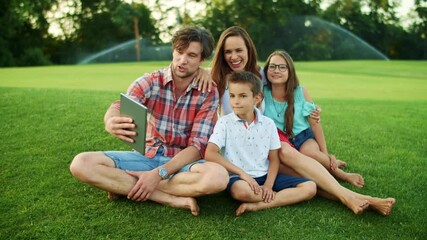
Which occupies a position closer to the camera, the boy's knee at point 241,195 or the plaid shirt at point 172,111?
the boy's knee at point 241,195

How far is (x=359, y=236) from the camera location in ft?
9.10

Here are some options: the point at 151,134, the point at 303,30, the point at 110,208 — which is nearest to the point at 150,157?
the point at 151,134

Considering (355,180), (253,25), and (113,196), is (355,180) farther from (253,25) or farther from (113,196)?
(253,25)

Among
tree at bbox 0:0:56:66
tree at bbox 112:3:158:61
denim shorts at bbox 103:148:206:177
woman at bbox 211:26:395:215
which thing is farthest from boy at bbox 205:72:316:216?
tree at bbox 112:3:158:61

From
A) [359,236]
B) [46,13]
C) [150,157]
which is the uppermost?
[46,13]

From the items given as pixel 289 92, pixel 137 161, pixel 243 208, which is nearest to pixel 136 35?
pixel 289 92

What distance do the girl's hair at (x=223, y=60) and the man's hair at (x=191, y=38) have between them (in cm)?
56

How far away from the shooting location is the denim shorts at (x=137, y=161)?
3.17m

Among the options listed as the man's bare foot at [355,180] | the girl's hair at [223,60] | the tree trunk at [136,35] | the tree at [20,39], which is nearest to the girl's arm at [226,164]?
the girl's hair at [223,60]

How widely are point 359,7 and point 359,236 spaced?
37.7 metres

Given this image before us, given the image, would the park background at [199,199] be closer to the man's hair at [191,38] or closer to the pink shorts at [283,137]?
the pink shorts at [283,137]

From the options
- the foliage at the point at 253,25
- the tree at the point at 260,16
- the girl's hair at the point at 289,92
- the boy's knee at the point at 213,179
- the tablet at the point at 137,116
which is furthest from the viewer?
the tree at the point at 260,16

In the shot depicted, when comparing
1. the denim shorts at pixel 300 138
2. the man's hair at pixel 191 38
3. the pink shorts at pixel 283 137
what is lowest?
the denim shorts at pixel 300 138

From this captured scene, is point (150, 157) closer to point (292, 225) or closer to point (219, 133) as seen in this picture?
point (219, 133)
